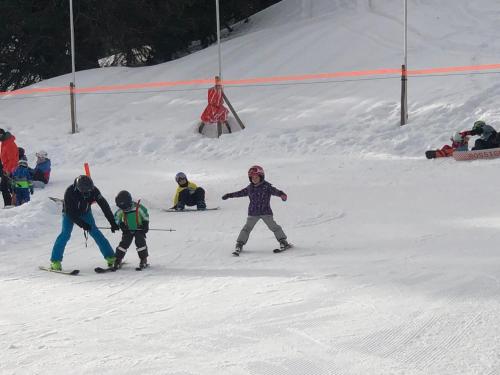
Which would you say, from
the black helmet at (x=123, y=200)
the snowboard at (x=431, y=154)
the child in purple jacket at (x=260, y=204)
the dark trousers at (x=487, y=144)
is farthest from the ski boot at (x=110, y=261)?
the dark trousers at (x=487, y=144)

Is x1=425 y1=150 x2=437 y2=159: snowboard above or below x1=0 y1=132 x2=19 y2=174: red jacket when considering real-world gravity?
below

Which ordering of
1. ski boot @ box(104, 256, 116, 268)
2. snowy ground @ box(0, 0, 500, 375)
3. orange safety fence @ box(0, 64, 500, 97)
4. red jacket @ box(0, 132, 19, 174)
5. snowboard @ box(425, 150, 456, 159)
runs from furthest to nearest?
orange safety fence @ box(0, 64, 500, 97), snowboard @ box(425, 150, 456, 159), red jacket @ box(0, 132, 19, 174), ski boot @ box(104, 256, 116, 268), snowy ground @ box(0, 0, 500, 375)

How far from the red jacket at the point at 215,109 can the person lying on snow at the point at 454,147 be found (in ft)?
21.8

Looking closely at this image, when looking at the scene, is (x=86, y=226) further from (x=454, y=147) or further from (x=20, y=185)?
(x=454, y=147)

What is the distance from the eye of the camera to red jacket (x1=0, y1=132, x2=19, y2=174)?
16.1 m

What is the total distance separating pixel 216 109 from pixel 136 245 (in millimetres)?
12190

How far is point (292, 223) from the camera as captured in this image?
13.0 m

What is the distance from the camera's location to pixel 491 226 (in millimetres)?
11312

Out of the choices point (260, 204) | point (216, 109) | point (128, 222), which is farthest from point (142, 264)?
point (216, 109)

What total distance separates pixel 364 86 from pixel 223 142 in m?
5.11

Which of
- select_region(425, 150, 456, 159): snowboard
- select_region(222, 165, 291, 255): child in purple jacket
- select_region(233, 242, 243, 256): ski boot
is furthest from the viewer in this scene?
select_region(425, 150, 456, 159): snowboard

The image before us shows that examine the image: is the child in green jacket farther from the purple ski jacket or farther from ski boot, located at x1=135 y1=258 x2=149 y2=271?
the purple ski jacket

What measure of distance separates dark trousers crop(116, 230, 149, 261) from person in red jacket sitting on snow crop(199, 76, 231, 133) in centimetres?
1195

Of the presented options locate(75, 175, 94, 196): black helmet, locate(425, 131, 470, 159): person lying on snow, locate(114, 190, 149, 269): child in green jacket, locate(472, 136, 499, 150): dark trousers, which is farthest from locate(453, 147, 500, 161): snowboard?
locate(75, 175, 94, 196): black helmet
